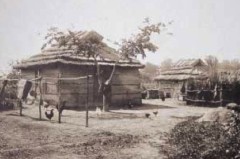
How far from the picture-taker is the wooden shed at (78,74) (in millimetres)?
19422

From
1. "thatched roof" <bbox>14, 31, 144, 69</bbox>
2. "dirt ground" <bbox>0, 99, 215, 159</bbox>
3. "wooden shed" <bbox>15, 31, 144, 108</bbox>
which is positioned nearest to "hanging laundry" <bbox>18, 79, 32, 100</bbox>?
"dirt ground" <bbox>0, 99, 215, 159</bbox>

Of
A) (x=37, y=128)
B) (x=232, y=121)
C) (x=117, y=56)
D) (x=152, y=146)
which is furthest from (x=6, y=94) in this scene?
(x=232, y=121)

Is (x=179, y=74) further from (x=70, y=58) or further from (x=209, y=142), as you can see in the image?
(x=209, y=142)

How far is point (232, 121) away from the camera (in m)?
7.47

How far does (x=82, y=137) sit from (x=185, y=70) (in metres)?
23.4

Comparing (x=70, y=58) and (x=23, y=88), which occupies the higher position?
(x=70, y=58)

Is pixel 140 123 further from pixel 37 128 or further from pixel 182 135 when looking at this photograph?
pixel 182 135

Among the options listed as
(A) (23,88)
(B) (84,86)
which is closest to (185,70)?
(B) (84,86)

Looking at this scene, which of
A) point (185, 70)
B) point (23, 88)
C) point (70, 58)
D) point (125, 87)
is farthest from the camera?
point (185, 70)

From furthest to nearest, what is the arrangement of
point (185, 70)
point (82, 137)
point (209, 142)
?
point (185, 70)
point (82, 137)
point (209, 142)

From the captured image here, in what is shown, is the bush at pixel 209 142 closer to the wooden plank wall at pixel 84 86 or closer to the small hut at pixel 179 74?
the wooden plank wall at pixel 84 86

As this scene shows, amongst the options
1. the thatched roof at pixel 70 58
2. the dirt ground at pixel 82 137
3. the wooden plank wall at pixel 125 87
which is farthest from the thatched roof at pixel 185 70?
the dirt ground at pixel 82 137

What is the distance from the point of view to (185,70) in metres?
32.3

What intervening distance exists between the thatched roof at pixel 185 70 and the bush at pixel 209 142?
22653 millimetres
